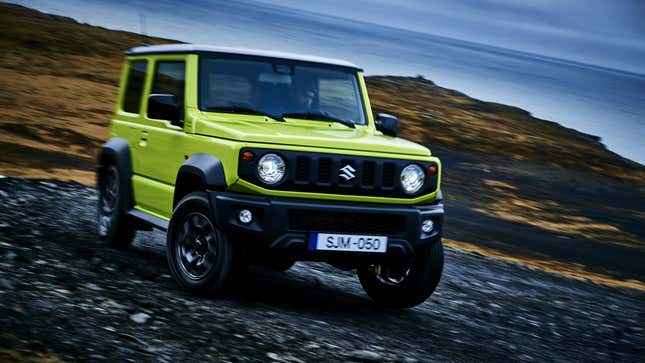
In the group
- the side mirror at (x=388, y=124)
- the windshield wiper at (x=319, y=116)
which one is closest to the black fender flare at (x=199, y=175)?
the windshield wiper at (x=319, y=116)

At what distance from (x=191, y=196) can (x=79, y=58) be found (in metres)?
32.9

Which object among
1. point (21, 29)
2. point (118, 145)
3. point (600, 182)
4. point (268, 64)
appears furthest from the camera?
point (21, 29)

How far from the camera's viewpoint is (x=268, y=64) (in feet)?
23.9

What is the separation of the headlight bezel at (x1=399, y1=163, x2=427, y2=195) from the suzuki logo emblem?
401 millimetres

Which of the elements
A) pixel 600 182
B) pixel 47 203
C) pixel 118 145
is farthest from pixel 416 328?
pixel 600 182

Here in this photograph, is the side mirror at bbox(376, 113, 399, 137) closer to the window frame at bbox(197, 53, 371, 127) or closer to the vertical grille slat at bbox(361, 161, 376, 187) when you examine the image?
the window frame at bbox(197, 53, 371, 127)

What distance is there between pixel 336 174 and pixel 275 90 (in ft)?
4.25

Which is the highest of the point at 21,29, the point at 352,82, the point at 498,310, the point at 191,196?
the point at 21,29

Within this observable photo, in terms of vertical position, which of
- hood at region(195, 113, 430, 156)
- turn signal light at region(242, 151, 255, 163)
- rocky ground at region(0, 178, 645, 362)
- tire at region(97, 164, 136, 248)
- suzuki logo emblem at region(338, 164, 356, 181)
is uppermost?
hood at region(195, 113, 430, 156)

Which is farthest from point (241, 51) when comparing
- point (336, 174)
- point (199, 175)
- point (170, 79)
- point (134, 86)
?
point (134, 86)

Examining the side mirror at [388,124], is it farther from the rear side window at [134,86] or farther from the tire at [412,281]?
the rear side window at [134,86]

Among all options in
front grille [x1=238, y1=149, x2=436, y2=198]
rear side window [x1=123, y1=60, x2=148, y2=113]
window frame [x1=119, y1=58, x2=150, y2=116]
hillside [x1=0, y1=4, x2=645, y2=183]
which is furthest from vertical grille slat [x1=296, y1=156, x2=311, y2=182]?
hillside [x1=0, y1=4, x2=645, y2=183]

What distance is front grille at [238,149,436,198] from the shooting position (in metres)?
6.21

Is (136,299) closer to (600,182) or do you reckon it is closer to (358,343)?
(358,343)
